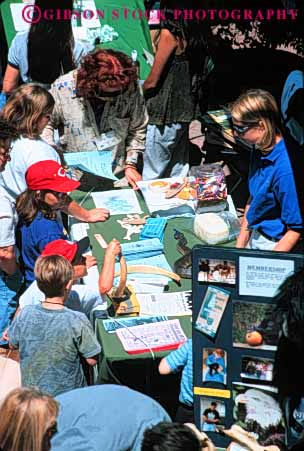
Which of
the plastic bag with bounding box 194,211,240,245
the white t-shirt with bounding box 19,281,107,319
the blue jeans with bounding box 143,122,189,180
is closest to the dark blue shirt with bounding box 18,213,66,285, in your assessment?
the white t-shirt with bounding box 19,281,107,319

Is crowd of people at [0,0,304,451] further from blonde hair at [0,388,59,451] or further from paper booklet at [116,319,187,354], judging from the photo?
paper booklet at [116,319,187,354]

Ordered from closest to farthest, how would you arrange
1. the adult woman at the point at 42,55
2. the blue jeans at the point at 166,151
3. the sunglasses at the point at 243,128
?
the sunglasses at the point at 243,128 < the blue jeans at the point at 166,151 < the adult woman at the point at 42,55

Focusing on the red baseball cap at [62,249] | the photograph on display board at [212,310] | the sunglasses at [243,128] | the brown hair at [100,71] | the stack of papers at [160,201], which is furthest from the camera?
the brown hair at [100,71]

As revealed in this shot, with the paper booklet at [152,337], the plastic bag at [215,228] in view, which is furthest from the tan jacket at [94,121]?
the paper booklet at [152,337]

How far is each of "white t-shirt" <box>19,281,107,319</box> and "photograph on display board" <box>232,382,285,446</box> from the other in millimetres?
982

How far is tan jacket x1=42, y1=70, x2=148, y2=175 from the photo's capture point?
596cm

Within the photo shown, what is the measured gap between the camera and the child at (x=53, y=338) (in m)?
4.15

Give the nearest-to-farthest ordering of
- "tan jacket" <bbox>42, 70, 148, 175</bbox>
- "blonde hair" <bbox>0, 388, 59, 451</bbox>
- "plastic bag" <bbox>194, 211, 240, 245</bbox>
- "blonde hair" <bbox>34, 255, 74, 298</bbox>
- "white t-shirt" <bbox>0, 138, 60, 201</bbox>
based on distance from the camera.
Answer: "blonde hair" <bbox>0, 388, 59, 451</bbox> → "blonde hair" <bbox>34, 255, 74, 298</bbox> → "plastic bag" <bbox>194, 211, 240, 245</bbox> → "white t-shirt" <bbox>0, 138, 60, 201</bbox> → "tan jacket" <bbox>42, 70, 148, 175</bbox>

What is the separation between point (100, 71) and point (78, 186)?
3.31 ft

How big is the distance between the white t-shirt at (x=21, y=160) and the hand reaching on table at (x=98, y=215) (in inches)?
15.0

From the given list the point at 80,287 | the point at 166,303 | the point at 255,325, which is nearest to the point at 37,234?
the point at 80,287

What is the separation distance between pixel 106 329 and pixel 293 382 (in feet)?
3.46

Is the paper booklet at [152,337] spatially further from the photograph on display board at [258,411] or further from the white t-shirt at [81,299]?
the photograph on display board at [258,411]

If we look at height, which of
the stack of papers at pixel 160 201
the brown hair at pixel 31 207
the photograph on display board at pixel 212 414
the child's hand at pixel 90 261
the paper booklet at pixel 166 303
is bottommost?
the photograph on display board at pixel 212 414
